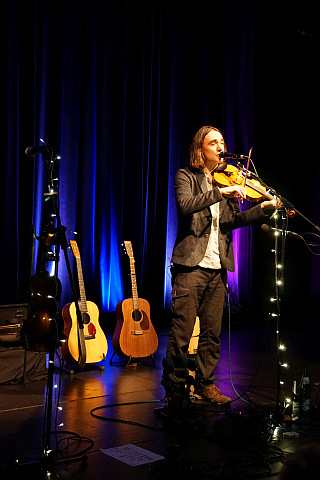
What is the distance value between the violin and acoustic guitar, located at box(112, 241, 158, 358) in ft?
6.95

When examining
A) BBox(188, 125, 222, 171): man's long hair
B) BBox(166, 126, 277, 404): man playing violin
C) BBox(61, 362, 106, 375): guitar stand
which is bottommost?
BBox(61, 362, 106, 375): guitar stand

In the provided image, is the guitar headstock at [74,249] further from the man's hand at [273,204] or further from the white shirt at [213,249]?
the man's hand at [273,204]

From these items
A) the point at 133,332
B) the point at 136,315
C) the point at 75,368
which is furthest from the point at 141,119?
the point at 75,368

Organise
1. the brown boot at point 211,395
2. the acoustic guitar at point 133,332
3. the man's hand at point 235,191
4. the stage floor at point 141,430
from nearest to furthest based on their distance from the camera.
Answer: the stage floor at point 141,430, the man's hand at point 235,191, the brown boot at point 211,395, the acoustic guitar at point 133,332

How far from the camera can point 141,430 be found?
142 inches

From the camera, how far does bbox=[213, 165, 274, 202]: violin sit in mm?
3949

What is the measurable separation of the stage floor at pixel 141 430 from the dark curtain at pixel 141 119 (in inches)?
98.3

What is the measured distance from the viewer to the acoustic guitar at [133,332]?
18.8 feet

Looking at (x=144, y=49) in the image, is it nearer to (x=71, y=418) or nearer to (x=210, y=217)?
(x=210, y=217)

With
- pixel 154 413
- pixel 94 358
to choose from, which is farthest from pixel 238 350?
pixel 154 413

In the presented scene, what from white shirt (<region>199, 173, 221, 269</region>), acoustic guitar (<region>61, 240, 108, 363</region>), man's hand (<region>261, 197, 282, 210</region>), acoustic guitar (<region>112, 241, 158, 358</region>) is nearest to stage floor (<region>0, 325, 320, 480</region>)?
acoustic guitar (<region>61, 240, 108, 363</region>)

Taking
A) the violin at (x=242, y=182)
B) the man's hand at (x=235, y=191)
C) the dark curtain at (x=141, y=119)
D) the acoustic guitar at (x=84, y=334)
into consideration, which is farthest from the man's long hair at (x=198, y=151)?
the dark curtain at (x=141, y=119)

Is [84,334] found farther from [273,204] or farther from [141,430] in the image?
[273,204]

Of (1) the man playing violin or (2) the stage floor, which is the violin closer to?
(1) the man playing violin
